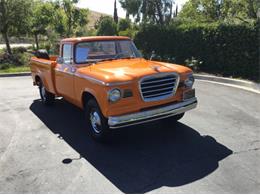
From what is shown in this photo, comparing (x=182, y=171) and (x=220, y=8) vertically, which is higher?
(x=220, y=8)

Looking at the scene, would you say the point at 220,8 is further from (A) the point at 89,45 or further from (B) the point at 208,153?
(B) the point at 208,153

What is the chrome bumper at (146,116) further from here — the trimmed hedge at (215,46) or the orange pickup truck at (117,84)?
the trimmed hedge at (215,46)

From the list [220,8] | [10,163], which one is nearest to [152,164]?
[10,163]

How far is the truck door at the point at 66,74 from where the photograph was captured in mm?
6242

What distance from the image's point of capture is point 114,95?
486 centimetres

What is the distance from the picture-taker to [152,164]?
4609 mm

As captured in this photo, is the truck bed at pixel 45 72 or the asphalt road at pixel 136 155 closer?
the asphalt road at pixel 136 155

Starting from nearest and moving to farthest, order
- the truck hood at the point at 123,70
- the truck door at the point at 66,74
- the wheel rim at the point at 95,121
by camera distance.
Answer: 1. the truck hood at the point at 123,70
2. the wheel rim at the point at 95,121
3. the truck door at the point at 66,74

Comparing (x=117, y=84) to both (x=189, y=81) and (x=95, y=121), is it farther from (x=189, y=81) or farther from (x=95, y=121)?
(x=189, y=81)

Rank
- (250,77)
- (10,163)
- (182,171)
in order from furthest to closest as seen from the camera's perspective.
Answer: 1. (250,77)
2. (10,163)
3. (182,171)

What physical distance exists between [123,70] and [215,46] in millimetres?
7905

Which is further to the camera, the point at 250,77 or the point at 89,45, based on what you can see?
the point at 250,77

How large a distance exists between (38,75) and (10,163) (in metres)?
4.01

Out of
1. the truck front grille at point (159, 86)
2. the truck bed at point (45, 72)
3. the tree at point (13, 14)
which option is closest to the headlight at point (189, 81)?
the truck front grille at point (159, 86)
